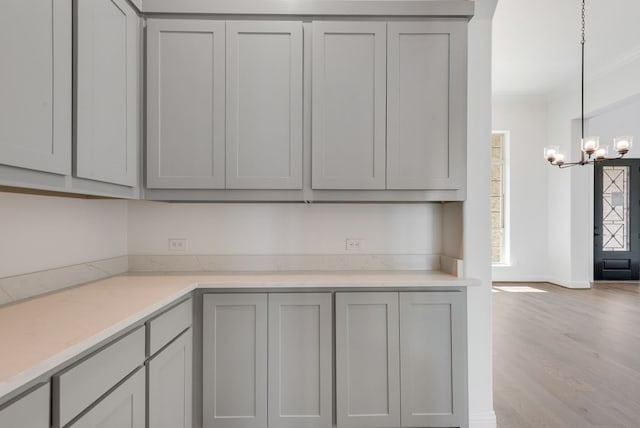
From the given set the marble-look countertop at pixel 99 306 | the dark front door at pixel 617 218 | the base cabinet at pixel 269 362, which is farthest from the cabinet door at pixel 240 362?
the dark front door at pixel 617 218

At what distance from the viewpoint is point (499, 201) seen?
7105 millimetres

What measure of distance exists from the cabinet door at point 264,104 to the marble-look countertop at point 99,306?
1.91ft

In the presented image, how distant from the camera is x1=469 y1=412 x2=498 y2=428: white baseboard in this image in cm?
227

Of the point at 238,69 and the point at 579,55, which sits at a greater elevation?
the point at 579,55

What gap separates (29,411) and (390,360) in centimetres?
163

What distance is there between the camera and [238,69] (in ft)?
7.20

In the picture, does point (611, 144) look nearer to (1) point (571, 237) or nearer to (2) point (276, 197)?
(1) point (571, 237)

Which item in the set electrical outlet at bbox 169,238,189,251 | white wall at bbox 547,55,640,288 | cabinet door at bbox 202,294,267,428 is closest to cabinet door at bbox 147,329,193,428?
cabinet door at bbox 202,294,267,428

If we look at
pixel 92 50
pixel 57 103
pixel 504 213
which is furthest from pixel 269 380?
pixel 504 213

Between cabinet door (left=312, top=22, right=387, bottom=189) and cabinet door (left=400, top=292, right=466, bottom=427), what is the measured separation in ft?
2.50

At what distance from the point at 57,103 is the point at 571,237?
7.37 metres

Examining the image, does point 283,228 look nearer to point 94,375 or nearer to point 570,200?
point 94,375

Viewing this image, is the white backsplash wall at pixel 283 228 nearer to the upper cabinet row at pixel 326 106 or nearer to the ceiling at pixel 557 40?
the upper cabinet row at pixel 326 106

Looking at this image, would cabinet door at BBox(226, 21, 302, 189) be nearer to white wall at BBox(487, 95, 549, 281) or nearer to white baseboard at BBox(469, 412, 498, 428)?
white baseboard at BBox(469, 412, 498, 428)
